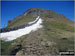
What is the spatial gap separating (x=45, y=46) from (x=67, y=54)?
2.72 metres

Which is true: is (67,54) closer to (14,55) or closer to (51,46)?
(51,46)

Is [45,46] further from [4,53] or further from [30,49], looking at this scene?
[4,53]

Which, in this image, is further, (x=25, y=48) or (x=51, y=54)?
(x=25, y=48)

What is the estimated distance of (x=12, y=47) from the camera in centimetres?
1184

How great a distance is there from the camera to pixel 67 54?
972 centimetres

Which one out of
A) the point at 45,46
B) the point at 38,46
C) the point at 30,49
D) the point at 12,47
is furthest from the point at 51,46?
the point at 12,47

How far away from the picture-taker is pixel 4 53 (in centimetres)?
1042

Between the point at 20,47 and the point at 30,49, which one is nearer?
the point at 30,49

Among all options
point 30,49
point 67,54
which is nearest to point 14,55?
point 30,49

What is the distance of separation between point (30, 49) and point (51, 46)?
7.56ft

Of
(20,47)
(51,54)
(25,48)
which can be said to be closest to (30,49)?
(25,48)

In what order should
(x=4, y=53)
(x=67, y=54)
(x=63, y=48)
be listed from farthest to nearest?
(x=63, y=48)
(x=4, y=53)
(x=67, y=54)

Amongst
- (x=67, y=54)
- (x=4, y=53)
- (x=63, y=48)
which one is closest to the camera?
(x=67, y=54)

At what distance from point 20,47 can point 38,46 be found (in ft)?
6.51
